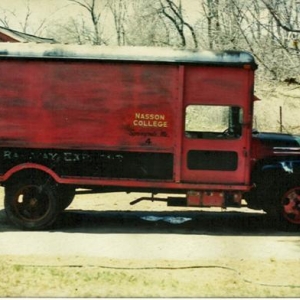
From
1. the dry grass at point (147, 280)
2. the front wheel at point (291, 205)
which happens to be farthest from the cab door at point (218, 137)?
the dry grass at point (147, 280)

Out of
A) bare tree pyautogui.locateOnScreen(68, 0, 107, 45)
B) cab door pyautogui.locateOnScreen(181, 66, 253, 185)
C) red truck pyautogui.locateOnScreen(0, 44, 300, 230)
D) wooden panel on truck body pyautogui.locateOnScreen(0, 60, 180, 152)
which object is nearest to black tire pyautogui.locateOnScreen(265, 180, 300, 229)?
red truck pyautogui.locateOnScreen(0, 44, 300, 230)

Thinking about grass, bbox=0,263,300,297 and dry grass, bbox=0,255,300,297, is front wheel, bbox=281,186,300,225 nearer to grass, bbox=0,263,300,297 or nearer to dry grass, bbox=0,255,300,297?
dry grass, bbox=0,255,300,297

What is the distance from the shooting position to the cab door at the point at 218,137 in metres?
9.08

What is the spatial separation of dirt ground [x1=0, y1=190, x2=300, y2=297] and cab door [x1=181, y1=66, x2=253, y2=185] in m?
0.96

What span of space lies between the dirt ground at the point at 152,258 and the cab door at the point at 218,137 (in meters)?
0.96

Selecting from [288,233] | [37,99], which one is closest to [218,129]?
[288,233]

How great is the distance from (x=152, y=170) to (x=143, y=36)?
62.0 ft

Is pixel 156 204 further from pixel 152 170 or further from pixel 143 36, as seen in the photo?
pixel 143 36

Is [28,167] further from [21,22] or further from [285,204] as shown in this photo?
[21,22]

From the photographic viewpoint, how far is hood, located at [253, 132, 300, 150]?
9.56m

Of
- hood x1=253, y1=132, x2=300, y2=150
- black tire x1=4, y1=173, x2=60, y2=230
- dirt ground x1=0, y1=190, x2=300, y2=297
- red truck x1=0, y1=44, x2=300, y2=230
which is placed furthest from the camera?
hood x1=253, y1=132, x2=300, y2=150

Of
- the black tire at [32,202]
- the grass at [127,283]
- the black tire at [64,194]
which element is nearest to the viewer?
the grass at [127,283]

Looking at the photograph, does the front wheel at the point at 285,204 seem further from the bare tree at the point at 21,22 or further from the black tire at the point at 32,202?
the bare tree at the point at 21,22

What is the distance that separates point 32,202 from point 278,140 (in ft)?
13.1
